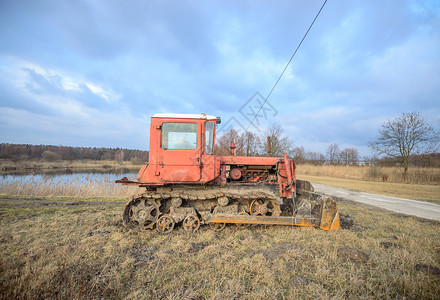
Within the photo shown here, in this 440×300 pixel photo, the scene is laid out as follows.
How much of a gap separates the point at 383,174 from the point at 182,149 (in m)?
24.3

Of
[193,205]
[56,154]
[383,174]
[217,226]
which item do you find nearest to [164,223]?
[193,205]

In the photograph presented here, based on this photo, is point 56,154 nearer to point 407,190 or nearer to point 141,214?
point 141,214

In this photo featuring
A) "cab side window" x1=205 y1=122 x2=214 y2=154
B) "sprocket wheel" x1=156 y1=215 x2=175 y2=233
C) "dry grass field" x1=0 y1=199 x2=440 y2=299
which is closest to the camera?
"dry grass field" x1=0 y1=199 x2=440 y2=299

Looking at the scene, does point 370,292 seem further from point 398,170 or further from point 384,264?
point 398,170

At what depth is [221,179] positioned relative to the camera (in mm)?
5270

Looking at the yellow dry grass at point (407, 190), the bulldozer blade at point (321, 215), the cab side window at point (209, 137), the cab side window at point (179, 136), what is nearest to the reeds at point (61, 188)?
→ the cab side window at point (179, 136)

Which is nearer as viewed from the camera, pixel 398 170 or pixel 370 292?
pixel 370 292

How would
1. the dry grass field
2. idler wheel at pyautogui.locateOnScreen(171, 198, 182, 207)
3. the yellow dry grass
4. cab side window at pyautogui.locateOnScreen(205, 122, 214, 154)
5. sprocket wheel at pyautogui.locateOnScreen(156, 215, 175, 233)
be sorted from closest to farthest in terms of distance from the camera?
1. the dry grass field
2. sprocket wheel at pyautogui.locateOnScreen(156, 215, 175, 233)
3. idler wheel at pyautogui.locateOnScreen(171, 198, 182, 207)
4. cab side window at pyautogui.locateOnScreen(205, 122, 214, 154)
5. the yellow dry grass

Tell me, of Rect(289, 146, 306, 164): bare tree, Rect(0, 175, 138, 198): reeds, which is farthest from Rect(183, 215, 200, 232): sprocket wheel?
Rect(289, 146, 306, 164): bare tree

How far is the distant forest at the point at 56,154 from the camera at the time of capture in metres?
34.4

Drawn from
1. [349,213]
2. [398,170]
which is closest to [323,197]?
[349,213]

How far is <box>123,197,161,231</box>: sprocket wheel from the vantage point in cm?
489

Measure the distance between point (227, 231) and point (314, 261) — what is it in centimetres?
214

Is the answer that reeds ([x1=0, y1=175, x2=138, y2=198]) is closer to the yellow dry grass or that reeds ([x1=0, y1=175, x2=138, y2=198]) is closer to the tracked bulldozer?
the tracked bulldozer
